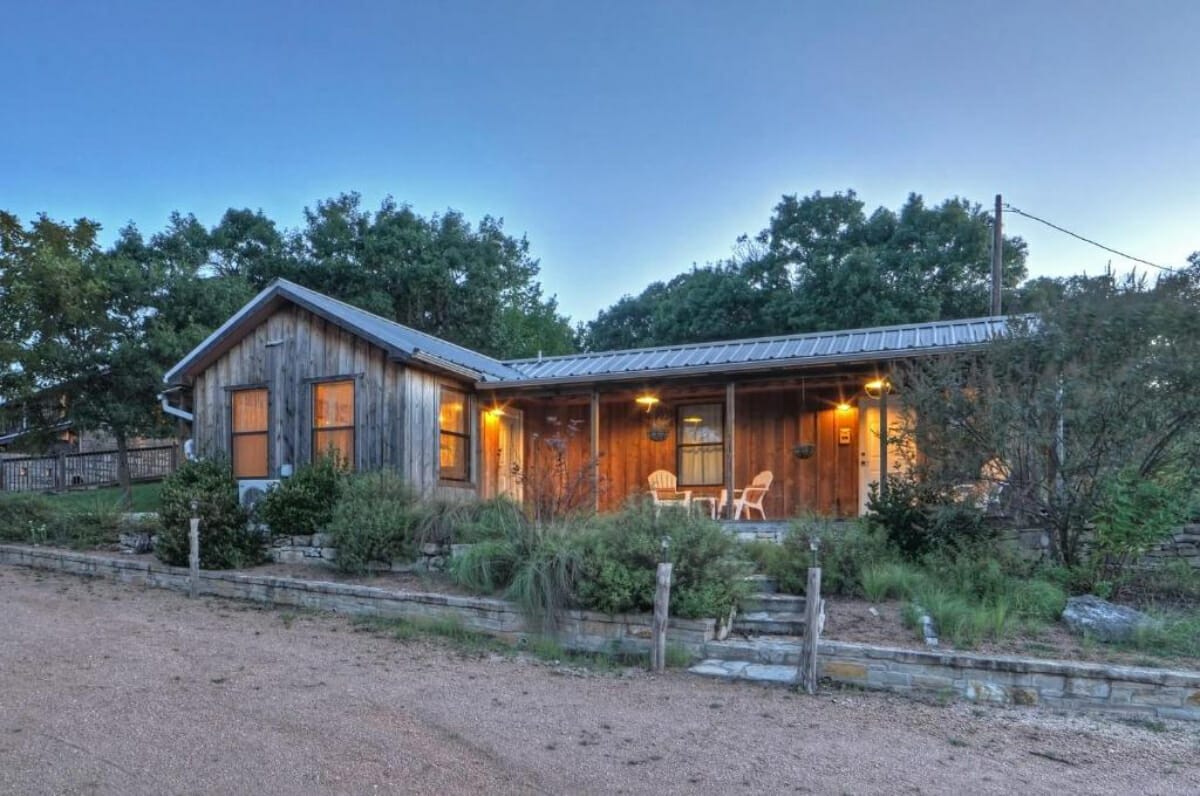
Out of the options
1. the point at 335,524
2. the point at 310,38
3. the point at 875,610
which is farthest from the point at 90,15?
the point at 875,610

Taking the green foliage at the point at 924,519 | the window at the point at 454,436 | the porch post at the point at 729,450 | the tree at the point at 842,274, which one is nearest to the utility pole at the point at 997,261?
the tree at the point at 842,274

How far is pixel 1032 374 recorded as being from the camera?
7578 mm

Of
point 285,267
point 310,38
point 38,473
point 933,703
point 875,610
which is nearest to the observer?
point 933,703

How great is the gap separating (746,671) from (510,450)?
26.7 ft

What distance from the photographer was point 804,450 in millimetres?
11750

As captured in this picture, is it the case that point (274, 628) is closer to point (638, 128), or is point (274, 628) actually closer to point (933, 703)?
point (933, 703)

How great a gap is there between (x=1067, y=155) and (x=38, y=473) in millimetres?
23083

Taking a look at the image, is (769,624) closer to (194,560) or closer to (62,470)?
(194,560)

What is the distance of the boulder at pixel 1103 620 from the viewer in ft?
19.5

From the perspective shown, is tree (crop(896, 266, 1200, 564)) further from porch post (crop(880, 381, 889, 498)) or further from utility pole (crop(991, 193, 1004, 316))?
utility pole (crop(991, 193, 1004, 316))

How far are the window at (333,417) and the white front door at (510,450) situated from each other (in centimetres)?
253

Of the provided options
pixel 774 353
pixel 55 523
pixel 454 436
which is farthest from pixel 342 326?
pixel 774 353

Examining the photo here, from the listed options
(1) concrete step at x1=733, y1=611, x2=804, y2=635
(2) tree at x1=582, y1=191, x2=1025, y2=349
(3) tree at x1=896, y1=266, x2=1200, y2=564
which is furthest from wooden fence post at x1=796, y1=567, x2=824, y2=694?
(2) tree at x1=582, y1=191, x2=1025, y2=349

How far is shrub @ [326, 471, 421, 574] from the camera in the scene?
878 cm
